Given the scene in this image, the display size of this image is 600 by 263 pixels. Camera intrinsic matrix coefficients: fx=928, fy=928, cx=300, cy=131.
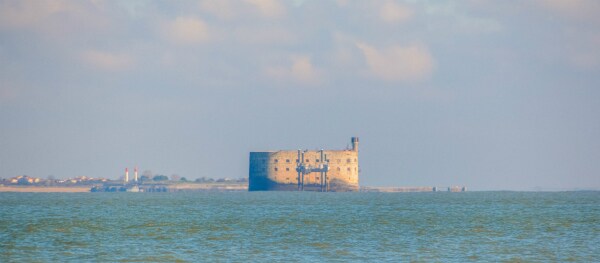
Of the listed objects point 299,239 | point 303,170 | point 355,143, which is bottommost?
point 299,239

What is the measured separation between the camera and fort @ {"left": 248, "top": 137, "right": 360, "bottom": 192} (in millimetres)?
172625

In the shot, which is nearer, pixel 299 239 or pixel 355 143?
pixel 299 239

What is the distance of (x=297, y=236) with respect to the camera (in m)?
53.1

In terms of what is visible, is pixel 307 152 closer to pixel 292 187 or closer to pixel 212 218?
pixel 292 187

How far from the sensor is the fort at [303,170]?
566 feet

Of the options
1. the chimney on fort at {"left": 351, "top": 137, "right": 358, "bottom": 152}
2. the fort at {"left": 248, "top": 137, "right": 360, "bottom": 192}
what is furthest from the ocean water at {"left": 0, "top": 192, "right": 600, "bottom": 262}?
the chimney on fort at {"left": 351, "top": 137, "right": 358, "bottom": 152}

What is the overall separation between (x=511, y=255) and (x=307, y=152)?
130464 mm

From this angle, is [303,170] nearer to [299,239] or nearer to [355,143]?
[355,143]

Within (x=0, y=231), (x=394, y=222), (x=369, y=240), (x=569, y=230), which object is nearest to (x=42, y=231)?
(x=0, y=231)

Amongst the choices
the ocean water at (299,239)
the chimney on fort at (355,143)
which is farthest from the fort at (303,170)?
the ocean water at (299,239)

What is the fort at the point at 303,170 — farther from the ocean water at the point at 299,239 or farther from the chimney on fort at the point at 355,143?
the ocean water at the point at 299,239

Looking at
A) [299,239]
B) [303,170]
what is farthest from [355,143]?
[299,239]

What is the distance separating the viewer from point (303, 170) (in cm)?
17275

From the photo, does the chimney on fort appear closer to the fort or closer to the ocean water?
the fort
